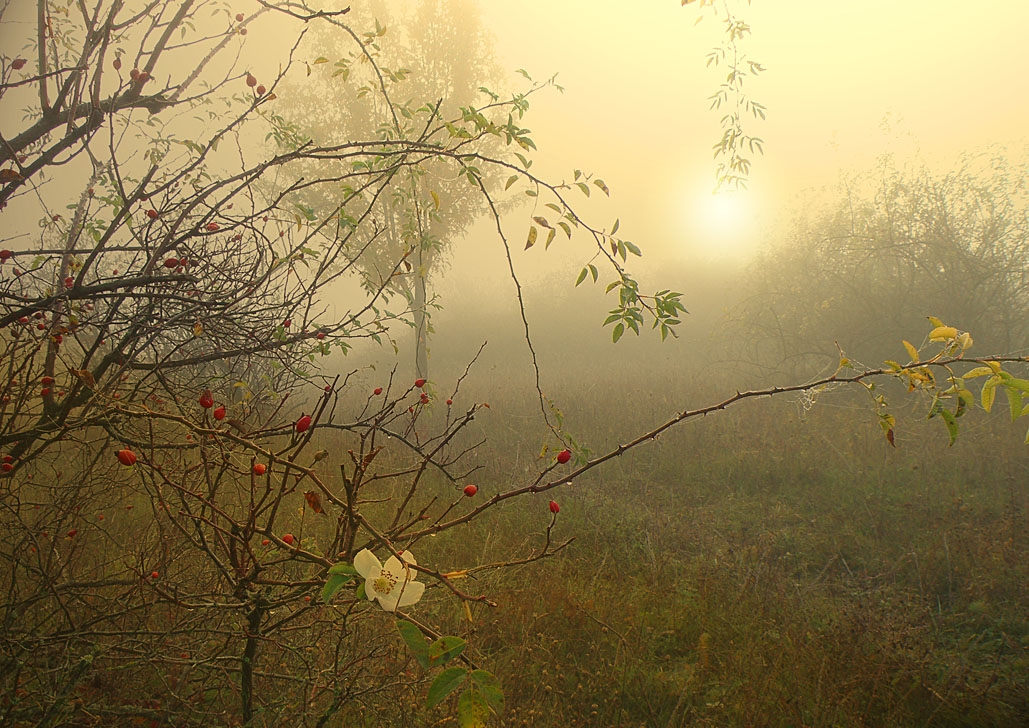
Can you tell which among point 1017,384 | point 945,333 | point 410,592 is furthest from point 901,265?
point 410,592

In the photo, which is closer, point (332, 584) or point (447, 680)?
point (447, 680)

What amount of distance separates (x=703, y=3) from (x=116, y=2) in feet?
6.43

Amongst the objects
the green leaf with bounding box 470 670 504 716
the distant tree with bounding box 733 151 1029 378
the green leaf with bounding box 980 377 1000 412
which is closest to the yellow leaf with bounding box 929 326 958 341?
the green leaf with bounding box 980 377 1000 412

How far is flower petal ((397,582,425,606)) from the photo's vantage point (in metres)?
0.85

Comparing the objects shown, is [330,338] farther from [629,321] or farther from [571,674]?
→ [571,674]

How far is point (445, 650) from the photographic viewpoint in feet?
2.43

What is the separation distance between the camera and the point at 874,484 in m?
6.11

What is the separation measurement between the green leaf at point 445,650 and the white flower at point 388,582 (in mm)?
98

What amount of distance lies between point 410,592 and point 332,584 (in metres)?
0.13

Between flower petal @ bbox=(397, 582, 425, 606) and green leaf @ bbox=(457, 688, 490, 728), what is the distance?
0.18 m

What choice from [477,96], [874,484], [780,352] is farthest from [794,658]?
[477,96]

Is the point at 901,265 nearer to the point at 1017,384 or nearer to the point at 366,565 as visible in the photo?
the point at 1017,384

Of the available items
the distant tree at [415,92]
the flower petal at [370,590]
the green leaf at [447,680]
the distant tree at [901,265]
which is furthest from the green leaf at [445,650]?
the distant tree at [415,92]

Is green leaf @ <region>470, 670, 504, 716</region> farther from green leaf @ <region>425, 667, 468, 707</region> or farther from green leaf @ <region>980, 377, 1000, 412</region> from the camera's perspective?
green leaf @ <region>980, 377, 1000, 412</region>
